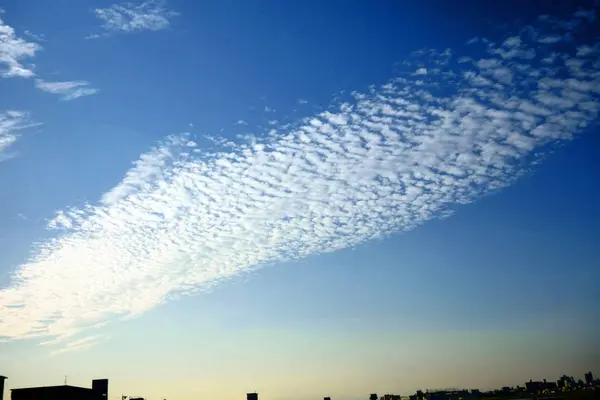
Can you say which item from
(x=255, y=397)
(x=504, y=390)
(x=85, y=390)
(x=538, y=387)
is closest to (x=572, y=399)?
(x=255, y=397)

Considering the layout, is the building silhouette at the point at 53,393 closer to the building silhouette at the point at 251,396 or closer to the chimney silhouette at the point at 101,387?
the chimney silhouette at the point at 101,387

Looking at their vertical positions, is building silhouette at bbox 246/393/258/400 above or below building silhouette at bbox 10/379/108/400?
below

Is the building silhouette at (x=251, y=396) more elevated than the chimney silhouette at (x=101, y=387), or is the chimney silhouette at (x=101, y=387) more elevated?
the chimney silhouette at (x=101, y=387)

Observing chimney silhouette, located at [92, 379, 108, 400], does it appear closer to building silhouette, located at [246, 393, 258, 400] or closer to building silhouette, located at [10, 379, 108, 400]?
building silhouette, located at [10, 379, 108, 400]

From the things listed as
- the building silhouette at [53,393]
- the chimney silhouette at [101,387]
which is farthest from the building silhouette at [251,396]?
the building silhouette at [53,393]

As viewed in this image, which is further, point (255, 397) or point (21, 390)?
point (255, 397)

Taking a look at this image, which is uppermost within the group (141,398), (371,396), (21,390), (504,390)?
(21,390)

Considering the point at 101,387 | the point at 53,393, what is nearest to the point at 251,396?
the point at 101,387

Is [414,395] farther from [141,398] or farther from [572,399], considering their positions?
[141,398]

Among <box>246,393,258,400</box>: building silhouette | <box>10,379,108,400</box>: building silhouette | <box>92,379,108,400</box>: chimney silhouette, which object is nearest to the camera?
<box>10,379,108,400</box>: building silhouette

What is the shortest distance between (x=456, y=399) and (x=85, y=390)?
12954 centimetres

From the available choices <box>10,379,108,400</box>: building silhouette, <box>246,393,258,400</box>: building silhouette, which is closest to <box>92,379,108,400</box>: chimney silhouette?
<box>10,379,108,400</box>: building silhouette

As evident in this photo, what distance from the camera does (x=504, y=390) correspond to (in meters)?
187

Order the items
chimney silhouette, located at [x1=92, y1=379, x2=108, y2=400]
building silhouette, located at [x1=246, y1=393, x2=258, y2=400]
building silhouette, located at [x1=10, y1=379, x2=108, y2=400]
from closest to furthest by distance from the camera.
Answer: building silhouette, located at [x1=10, y1=379, x2=108, y2=400], chimney silhouette, located at [x1=92, y1=379, x2=108, y2=400], building silhouette, located at [x1=246, y1=393, x2=258, y2=400]
